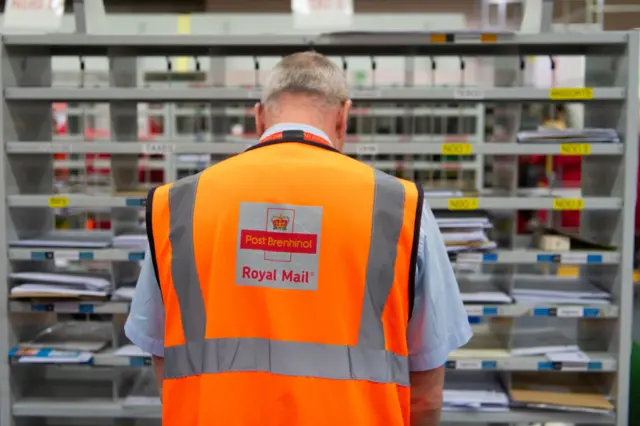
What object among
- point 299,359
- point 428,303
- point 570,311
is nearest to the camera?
point 299,359

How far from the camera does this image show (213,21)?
821 cm

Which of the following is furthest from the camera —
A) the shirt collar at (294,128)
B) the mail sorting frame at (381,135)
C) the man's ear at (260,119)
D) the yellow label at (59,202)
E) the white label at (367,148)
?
the mail sorting frame at (381,135)

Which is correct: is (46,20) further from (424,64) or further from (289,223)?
(424,64)

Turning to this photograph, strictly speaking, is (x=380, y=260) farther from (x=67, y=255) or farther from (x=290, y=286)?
(x=67, y=255)

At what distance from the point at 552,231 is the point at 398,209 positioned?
193cm

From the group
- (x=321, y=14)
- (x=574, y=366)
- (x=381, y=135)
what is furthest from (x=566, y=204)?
(x=381, y=135)

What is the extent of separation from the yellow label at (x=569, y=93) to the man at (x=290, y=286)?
1515 millimetres

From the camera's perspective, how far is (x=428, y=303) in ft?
4.95

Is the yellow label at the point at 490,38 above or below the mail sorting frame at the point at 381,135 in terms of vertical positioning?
above

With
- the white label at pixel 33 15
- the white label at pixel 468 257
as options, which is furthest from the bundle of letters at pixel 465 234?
the white label at pixel 33 15

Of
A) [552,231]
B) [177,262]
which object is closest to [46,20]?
[177,262]

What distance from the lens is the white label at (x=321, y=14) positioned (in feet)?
9.09

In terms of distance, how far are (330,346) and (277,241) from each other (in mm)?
252

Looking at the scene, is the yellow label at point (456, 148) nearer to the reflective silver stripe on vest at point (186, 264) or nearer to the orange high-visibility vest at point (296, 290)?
the orange high-visibility vest at point (296, 290)
